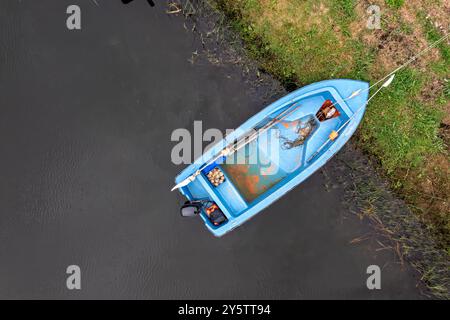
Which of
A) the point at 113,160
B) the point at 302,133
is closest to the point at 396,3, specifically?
the point at 302,133

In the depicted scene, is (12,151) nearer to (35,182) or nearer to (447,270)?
(35,182)

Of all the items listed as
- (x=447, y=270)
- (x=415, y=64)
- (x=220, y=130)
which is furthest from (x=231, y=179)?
(x=447, y=270)

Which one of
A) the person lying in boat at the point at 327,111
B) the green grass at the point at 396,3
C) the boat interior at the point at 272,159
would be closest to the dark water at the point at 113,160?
the boat interior at the point at 272,159

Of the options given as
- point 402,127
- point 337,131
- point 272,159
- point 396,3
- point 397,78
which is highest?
point 396,3

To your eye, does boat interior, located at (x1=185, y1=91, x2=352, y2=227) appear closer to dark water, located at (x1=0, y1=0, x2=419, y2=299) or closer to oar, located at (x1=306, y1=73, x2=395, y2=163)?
oar, located at (x1=306, y1=73, x2=395, y2=163)

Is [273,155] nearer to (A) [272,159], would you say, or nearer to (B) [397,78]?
(A) [272,159]

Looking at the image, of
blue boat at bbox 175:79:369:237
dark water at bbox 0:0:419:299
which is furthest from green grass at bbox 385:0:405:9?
dark water at bbox 0:0:419:299

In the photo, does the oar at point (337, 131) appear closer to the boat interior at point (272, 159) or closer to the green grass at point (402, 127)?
the boat interior at point (272, 159)
